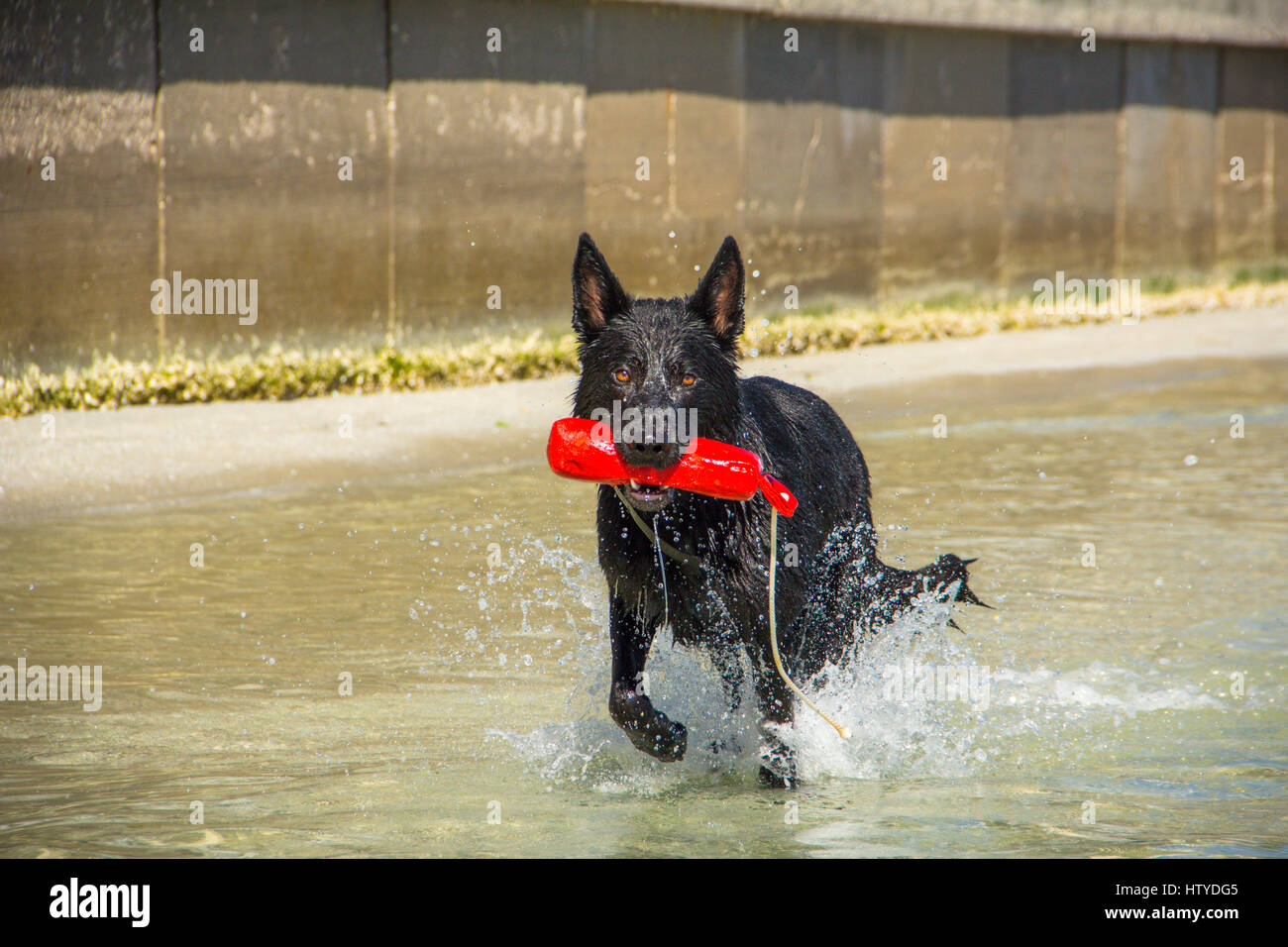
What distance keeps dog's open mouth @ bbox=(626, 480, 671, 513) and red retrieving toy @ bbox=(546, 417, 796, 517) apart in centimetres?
2

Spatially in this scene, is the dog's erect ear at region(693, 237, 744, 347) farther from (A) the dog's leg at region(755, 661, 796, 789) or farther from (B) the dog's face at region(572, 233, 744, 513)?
(A) the dog's leg at region(755, 661, 796, 789)

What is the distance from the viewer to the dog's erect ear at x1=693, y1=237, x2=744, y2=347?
4.64m

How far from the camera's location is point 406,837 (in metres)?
4.24

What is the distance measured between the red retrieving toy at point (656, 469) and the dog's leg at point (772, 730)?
62cm

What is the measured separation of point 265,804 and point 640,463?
1428 mm

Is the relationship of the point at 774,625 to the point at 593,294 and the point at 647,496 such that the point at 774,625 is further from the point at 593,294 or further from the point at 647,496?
the point at 593,294

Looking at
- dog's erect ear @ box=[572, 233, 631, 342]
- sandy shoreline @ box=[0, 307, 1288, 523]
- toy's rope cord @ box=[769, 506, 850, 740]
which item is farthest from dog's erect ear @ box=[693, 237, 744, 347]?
sandy shoreline @ box=[0, 307, 1288, 523]

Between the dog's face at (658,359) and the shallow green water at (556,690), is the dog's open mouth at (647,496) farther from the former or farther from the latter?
the shallow green water at (556,690)

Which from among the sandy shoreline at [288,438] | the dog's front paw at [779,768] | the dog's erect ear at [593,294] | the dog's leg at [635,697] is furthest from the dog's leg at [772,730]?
the sandy shoreline at [288,438]

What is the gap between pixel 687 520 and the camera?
4570 millimetres

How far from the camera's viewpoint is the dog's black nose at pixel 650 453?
423 centimetres

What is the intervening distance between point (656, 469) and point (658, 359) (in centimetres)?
36

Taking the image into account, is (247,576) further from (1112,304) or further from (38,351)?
(1112,304)

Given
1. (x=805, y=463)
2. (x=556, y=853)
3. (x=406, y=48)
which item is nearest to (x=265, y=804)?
(x=556, y=853)
